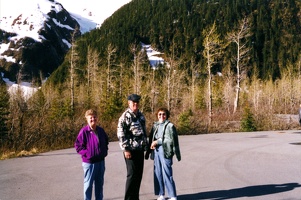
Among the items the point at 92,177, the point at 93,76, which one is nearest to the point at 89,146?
the point at 92,177

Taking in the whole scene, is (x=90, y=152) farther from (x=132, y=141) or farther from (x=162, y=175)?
(x=162, y=175)

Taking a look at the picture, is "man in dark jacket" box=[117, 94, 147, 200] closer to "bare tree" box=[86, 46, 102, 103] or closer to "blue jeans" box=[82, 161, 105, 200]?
"blue jeans" box=[82, 161, 105, 200]

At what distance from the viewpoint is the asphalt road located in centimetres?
584

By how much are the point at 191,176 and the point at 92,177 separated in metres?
3.33

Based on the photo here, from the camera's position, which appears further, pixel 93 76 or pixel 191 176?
pixel 93 76

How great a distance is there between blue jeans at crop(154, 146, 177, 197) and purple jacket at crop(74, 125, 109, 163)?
1130mm

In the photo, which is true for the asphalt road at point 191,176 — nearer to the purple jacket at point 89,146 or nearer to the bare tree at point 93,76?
the purple jacket at point 89,146

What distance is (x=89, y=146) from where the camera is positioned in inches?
189

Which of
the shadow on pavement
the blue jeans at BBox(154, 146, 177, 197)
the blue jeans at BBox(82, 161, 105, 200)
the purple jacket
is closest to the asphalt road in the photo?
the shadow on pavement

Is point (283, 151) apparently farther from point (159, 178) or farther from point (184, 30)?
point (184, 30)

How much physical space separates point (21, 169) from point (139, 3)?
159 meters

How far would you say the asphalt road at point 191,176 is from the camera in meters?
5.84

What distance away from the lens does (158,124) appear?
551cm

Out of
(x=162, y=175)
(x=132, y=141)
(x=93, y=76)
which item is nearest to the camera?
(x=132, y=141)
